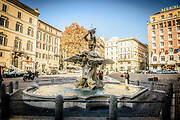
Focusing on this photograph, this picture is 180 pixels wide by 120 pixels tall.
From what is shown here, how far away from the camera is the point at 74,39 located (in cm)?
3247

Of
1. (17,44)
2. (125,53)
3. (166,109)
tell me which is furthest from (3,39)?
(125,53)

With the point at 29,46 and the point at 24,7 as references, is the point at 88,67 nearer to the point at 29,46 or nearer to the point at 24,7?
the point at 29,46

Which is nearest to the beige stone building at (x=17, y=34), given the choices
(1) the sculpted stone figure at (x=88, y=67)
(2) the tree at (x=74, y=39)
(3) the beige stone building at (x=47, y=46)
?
(3) the beige stone building at (x=47, y=46)

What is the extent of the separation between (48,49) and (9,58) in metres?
15.7

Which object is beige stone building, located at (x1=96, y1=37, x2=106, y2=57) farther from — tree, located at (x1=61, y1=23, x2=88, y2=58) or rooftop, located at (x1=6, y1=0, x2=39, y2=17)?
rooftop, located at (x1=6, y1=0, x2=39, y2=17)

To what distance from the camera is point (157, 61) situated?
4500cm

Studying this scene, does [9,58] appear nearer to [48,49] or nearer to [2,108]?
[48,49]

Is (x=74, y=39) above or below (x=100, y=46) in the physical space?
below

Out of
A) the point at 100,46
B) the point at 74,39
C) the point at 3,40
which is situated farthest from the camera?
the point at 100,46

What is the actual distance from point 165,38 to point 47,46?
4754cm

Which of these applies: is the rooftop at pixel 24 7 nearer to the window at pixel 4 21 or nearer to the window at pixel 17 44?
the window at pixel 4 21

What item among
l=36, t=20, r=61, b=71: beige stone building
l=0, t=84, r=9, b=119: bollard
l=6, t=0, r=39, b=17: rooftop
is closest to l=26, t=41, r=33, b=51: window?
l=36, t=20, r=61, b=71: beige stone building

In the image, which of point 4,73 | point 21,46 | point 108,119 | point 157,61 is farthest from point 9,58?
point 157,61

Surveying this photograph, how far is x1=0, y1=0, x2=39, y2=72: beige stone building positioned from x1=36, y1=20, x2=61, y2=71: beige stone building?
10.2ft
